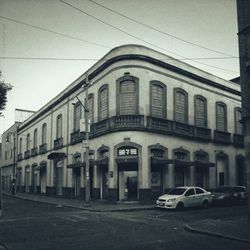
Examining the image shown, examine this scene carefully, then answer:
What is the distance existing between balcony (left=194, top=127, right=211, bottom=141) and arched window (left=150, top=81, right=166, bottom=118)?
4.32 m

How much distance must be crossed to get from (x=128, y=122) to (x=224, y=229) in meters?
13.6

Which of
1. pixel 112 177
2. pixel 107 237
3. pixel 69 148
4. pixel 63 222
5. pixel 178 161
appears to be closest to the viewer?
pixel 107 237

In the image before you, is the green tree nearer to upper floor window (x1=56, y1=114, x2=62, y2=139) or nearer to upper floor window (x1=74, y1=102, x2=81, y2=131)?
upper floor window (x1=74, y1=102, x2=81, y2=131)

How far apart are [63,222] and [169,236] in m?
5.61

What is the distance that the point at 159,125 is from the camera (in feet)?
86.4

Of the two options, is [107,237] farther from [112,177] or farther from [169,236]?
[112,177]

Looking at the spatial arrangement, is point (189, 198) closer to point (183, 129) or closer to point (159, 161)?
point (159, 161)

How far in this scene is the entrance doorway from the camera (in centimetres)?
2478

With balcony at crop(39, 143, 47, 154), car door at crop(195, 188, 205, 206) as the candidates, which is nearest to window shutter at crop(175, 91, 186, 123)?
car door at crop(195, 188, 205, 206)

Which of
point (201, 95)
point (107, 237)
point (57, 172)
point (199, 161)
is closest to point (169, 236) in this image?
point (107, 237)

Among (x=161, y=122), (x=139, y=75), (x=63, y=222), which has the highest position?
(x=139, y=75)

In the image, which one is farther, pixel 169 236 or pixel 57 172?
pixel 57 172

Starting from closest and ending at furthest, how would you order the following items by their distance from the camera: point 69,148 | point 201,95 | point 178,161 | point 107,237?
point 107,237
point 178,161
point 201,95
point 69,148

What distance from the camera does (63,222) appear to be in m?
15.0
